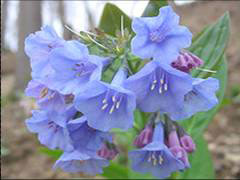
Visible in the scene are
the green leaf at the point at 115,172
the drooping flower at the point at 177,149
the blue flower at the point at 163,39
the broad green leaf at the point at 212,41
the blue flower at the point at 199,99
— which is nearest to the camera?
the blue flower at the point at 163,39

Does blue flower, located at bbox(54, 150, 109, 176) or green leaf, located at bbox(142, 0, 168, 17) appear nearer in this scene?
blue flower, located at bbox(54, 150, 109, 176)

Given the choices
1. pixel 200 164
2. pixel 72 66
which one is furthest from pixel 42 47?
pixel 200 164

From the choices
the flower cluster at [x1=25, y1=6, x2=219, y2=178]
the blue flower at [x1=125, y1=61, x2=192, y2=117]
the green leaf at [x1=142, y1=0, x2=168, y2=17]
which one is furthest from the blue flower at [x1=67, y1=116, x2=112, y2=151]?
Answer: the green leaf at [x1=142, y1=0, x2=168, y2=17]

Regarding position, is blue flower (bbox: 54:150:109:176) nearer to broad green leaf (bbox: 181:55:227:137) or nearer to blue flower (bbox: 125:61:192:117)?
blue flower (bbox: 125:61:192:117)

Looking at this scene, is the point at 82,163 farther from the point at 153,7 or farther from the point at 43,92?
the point at 153,7

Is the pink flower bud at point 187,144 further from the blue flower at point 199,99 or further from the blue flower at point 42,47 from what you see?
the blue flower at point 42,47

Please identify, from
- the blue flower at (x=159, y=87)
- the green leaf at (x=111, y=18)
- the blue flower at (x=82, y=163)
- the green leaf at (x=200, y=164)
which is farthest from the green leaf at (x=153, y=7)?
the green leaf at (x=200, y=164)
